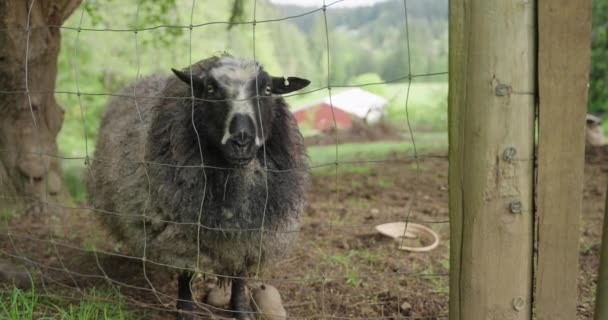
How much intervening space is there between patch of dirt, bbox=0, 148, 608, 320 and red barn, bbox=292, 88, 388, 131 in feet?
28.3

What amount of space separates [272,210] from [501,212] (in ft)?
5.26

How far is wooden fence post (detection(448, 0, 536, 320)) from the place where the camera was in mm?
1957

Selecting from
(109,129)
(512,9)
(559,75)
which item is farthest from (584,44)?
(109,129)

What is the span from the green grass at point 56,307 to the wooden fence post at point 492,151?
201 cm

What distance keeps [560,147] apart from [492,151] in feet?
0.79

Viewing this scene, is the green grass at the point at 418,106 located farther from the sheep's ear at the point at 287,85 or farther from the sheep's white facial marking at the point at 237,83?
the sheep's white facial marking at the point at 237,83

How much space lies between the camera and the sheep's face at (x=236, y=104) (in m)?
2.90

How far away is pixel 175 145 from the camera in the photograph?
327 cm

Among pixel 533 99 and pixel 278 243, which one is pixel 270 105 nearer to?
pixel 278 243

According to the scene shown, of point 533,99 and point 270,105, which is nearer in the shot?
point 533,99

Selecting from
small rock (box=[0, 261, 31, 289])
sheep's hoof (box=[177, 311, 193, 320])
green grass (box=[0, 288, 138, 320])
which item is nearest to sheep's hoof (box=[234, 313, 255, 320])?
sheep's hoof (box=[177, 311, 193, 320])

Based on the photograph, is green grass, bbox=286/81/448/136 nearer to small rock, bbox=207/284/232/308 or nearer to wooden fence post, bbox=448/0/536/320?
small rock, bbox=207/284/232/308

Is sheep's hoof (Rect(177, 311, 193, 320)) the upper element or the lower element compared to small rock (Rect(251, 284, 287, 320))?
lower

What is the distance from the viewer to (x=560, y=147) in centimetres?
199
